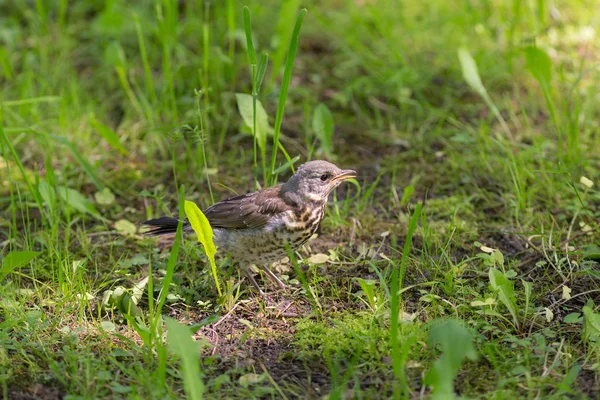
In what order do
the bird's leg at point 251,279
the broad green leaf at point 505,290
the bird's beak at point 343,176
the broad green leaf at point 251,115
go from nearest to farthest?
the broad green leaf at point 505,290, the bird's leg at point 251,279, the bird's beak at point 343,176, the broad green leaf at point 251,115

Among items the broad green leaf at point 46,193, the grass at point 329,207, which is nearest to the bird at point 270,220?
the grass at point 329,207

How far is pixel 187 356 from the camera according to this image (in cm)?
288

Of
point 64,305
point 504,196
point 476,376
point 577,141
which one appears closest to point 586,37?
point 577,141

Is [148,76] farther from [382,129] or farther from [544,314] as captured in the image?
[544,314]

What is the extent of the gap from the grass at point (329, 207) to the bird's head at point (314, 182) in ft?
0.51

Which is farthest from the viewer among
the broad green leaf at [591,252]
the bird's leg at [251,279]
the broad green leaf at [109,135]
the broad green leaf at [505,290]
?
the broad green leaf at [109,135]

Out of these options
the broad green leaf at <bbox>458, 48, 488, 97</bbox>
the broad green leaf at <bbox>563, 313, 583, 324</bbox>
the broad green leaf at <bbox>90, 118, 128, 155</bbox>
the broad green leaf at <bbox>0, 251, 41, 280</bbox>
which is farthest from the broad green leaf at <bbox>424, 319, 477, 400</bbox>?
the broad green leaf at <bbox>90, 118, 128, 155</bbox>

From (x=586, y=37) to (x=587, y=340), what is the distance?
3.82 m

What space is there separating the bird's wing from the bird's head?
0.34ft

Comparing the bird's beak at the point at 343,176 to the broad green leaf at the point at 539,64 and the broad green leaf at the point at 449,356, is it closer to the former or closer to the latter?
the broad green leaf at the point at 539,64

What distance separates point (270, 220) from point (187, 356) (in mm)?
1364

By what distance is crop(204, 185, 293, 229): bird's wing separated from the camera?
4145mm

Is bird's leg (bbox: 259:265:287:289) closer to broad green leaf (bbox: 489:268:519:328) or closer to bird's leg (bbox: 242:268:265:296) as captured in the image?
bird's leg (bbox: 242:268:265:296)

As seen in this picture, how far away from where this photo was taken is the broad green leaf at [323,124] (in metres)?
4.98
